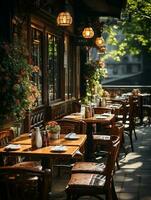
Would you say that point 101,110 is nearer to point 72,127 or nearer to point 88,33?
point 72,127

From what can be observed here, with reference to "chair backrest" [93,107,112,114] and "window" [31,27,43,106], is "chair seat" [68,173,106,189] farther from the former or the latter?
"chair backrest" [93,107,112,114]

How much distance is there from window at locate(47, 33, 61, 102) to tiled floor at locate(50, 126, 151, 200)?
2.50 metres

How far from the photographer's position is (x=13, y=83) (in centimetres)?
659

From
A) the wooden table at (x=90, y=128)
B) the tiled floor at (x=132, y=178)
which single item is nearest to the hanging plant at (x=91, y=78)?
the tiled floor at (x=132, y=178)

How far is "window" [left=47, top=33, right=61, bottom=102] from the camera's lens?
11.1 metres

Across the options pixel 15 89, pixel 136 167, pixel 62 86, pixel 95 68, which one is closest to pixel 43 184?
pixel 15 89

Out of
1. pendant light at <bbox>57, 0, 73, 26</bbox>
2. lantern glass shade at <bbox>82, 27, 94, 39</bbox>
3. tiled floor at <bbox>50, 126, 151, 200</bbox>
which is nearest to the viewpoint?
tiled floor at <bbox>50, 126, 151, 200</bbox>

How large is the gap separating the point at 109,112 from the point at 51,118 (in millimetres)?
1676

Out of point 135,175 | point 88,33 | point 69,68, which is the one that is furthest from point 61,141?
point 88,33

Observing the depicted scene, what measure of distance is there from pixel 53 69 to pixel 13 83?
5.06 m

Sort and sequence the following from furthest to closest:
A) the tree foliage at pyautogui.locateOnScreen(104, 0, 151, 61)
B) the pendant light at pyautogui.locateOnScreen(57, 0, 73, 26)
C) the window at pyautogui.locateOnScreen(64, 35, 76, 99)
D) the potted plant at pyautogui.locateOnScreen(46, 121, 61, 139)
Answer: the tree foliage at pyautogui.locateOnScreen(104, 0, 151, 61)
the window at pyautogui.locateOnScreen(64, 35, 76, 99)
the pendant light at pyautogui.locateOnScreen(57, 0, 73, 26)
the potted plant at pyautogui.locateOnScreen(46, 121, 61, 139)

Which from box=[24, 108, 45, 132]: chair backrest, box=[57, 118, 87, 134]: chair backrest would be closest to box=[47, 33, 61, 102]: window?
box=[24, 108, 45, 132]: chair backrest

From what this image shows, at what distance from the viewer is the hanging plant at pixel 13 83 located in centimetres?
648

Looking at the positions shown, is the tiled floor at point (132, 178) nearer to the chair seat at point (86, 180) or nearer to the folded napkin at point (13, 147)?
the chair seat at point (86, 180)
